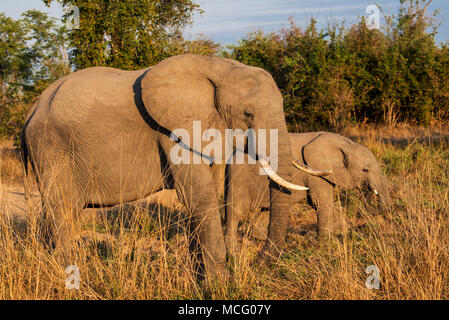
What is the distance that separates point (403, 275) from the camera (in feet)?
11.7

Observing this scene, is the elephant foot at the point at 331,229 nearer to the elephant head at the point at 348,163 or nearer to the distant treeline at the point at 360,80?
the elephant head at the point at 348,163

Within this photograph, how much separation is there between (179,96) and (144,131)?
56 centimetres

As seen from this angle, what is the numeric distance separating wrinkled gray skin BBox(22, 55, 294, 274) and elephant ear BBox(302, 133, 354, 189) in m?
2.29

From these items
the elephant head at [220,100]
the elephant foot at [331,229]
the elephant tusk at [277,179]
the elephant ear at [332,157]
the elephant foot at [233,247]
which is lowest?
the elephant foot at [331,229]

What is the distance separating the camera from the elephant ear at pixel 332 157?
6594mm

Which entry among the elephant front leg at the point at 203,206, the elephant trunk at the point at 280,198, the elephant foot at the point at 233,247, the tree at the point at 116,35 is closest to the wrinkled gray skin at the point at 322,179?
the elephant foot at the point at 233,247

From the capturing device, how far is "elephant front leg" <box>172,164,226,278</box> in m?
4.22

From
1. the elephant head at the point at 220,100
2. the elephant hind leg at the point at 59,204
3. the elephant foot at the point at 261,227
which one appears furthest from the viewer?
the elephant foot at the point at 261,227

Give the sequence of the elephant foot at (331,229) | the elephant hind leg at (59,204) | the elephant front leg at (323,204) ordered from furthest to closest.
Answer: the elephant front leg at (323,204) → the elephant foot at (331,229) → the elephant hind leg at (59,204)

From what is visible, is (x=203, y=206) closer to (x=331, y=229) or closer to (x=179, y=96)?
(x=179, y=96)

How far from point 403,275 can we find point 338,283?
49cm

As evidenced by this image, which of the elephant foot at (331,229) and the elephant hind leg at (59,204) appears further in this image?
the elephant foot at (331,229)

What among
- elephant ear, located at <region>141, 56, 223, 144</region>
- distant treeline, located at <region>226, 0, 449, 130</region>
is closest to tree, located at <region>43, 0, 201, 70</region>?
distant treeline, located at <region>226, 0, 449, 130</region>
